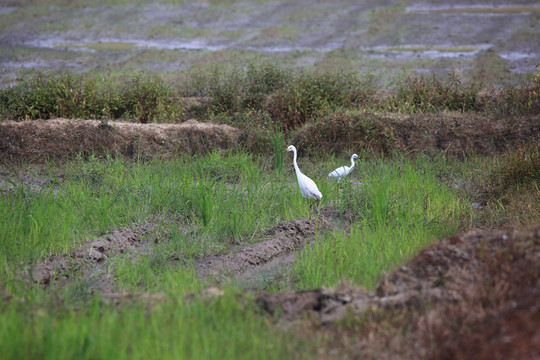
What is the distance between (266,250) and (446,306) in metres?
2.31

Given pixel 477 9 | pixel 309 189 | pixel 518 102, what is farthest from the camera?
pixel 477 9

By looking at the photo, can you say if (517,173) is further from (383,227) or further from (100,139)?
(100,139)

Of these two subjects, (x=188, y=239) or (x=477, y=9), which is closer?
(x=188, y=239)

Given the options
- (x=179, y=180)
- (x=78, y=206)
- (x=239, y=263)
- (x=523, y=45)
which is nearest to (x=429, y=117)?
(x=179, y=180)

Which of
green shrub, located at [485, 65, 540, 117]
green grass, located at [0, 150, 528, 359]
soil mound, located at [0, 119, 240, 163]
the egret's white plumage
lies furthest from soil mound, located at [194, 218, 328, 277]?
green shrub, located at [485, 65, 540, 117]

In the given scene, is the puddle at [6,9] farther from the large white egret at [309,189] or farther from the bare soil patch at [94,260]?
the large white egret at [309,189]

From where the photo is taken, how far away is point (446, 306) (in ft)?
11.0

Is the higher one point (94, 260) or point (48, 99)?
point (48, 99)

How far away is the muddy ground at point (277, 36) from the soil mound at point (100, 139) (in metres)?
4.76

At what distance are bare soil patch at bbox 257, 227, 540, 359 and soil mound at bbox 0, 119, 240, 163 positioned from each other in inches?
192

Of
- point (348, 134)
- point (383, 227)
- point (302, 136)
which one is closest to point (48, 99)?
point (302, 136)

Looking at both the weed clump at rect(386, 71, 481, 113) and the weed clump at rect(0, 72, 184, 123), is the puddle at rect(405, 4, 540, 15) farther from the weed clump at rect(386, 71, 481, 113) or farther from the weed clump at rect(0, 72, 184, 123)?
the weed clump at rect(0, 72, 184, 123)

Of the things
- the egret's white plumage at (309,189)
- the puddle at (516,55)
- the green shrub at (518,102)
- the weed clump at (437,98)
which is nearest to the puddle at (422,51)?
the puddle at (516,55)

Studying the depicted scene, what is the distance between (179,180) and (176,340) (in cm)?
362
